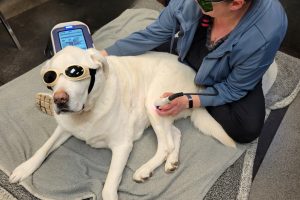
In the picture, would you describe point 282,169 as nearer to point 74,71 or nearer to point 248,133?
point 248,133

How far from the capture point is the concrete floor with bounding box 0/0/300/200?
5.89 feet

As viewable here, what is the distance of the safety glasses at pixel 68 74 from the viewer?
1022 mm

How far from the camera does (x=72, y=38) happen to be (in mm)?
1713

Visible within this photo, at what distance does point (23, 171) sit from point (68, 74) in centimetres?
53

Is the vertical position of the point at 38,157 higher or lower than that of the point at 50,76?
lower

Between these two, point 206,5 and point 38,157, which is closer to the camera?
point 206,5

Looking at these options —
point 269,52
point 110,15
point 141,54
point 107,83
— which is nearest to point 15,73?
point 110,15

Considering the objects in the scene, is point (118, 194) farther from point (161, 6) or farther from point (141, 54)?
point (161, 6)

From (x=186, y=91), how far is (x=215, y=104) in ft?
0.45

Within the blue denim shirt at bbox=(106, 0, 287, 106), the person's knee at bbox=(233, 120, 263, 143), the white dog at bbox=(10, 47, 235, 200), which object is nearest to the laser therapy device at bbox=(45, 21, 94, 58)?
the blue denim shirt at bbox=(106, 0, 287, 106)

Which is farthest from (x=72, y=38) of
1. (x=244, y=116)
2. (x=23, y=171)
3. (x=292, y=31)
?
(x=292, y=31)

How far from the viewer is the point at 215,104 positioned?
146cm

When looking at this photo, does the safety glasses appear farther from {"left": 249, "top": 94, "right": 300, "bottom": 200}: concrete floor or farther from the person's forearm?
{"left": 249, "top": 94, "right": 300, "bottom": 200}: concrete floor

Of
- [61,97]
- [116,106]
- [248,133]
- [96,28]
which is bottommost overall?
[96,28]
